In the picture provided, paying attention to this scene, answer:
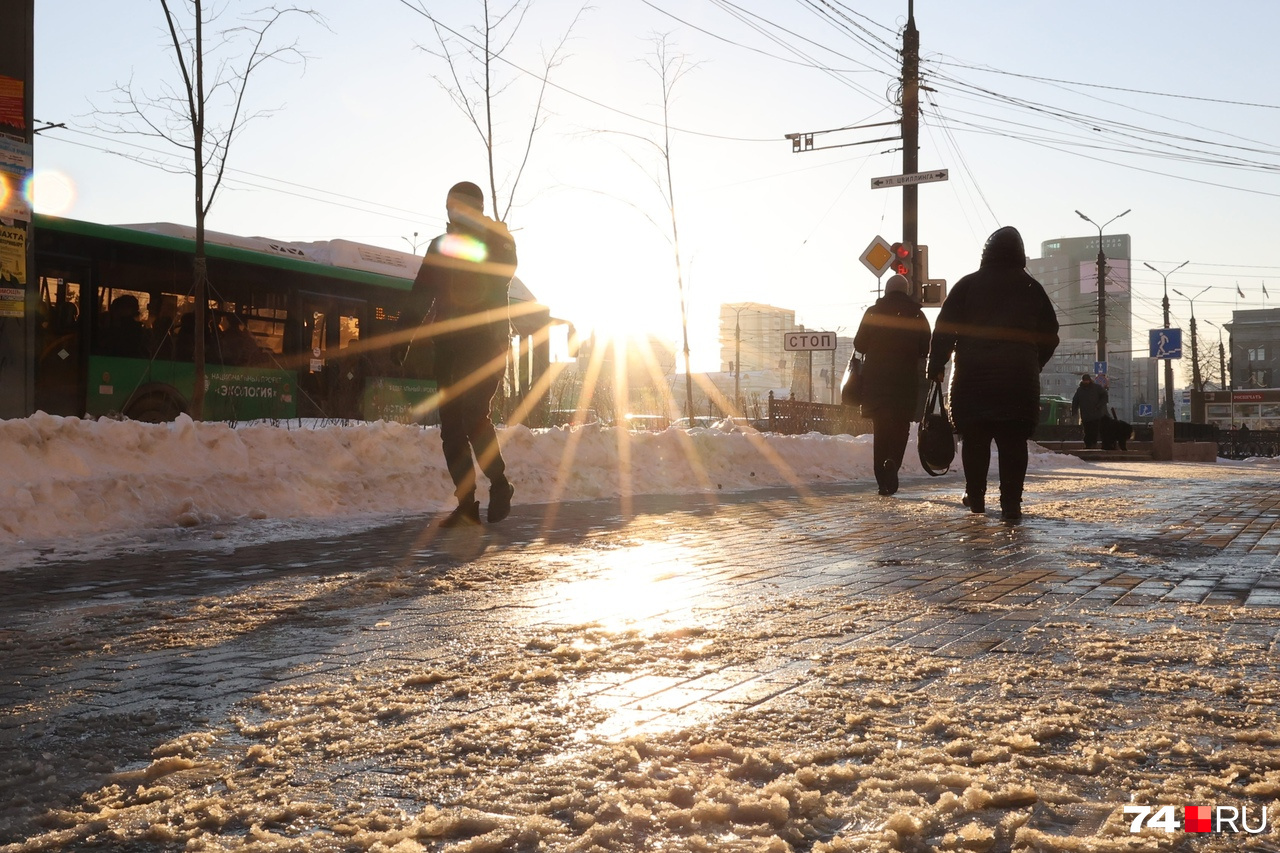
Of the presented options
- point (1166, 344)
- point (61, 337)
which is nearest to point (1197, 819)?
point (61, 337)

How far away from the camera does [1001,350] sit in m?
8.09

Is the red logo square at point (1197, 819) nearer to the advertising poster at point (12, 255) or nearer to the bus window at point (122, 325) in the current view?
the advertising poster at point (12, 255)

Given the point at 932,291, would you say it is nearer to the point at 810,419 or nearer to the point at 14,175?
the point at 810,419

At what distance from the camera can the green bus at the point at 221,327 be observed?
52.9ft

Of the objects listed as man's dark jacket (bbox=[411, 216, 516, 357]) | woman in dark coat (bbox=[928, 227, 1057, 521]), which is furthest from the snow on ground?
woman in dark coat (bbox=[928, 227, 1057, 521])

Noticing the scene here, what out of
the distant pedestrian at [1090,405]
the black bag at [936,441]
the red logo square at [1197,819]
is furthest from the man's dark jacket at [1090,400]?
the red logo square at [1197,819]

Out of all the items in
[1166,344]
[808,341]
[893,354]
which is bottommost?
[893,354]

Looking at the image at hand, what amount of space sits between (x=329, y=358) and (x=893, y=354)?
1194cm

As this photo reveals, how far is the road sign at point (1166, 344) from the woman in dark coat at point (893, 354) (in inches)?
1216

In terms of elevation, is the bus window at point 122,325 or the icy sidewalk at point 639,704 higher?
the bus window at point 122,325

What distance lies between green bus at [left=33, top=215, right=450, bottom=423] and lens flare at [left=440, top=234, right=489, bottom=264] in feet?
26.1

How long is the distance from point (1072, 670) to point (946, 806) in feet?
4.11

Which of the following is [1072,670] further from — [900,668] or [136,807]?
[136,807]

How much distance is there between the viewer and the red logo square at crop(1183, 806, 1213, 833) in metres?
2.02
